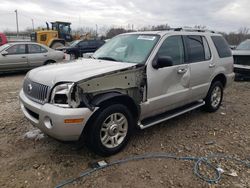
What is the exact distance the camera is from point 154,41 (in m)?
3.95

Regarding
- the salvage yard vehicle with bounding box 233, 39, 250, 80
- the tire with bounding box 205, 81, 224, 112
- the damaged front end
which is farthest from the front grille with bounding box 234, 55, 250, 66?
the damaged front end

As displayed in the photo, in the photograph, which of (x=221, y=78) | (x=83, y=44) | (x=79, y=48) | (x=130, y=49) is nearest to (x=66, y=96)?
(x=130, y=49)

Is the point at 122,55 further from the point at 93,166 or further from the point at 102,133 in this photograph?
the point at 93,166

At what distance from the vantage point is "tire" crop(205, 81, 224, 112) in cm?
524

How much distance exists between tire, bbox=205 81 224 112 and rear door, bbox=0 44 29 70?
8136 millimetres

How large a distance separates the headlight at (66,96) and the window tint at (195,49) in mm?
2469

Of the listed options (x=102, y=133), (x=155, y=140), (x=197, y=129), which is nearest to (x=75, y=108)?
(x=102, y=133)

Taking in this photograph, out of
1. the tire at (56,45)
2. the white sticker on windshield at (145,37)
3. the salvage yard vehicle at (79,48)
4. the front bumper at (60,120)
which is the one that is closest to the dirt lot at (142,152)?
the front bumper at (60,120)

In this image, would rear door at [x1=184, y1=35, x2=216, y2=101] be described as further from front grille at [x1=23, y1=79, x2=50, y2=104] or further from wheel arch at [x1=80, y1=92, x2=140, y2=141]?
front grille at [x1=23, y1=79, x2=50, y2=104]

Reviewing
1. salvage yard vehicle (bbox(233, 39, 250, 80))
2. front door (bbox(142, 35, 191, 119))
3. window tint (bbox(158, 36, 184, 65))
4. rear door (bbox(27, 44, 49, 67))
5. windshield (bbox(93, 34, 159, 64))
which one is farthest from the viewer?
rear door (bbox(27, 44, 49, 67))

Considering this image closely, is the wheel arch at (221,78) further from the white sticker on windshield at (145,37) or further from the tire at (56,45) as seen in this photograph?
the tire at (56,45)

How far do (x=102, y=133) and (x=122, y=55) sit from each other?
1456 millimetres

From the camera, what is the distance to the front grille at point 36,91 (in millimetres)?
3133

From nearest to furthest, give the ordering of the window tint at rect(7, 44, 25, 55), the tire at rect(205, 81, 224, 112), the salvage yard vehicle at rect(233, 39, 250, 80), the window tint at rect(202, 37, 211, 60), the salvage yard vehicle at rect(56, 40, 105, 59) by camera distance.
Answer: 1. the window tint at rect(202, 37, 211, 60)
2. the tire at rect(205, 81, 224, 112)
3. the salvage yard vehicle at rect(233, 39, 250, 80)
4. the window tint at rect(7, 44, 25, 55)
5. the salvage yard vehicle at rect(56, 40, 105, 59)
